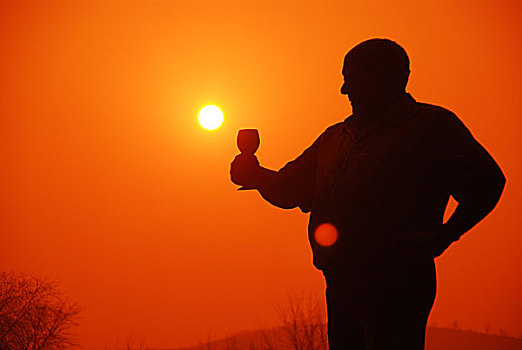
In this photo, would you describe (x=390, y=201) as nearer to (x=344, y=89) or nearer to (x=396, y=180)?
(x=396, y=180)

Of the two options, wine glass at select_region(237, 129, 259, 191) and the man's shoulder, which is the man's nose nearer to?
the man's shoulder

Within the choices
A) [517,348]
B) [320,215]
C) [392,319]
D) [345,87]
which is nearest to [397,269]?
[392,319]

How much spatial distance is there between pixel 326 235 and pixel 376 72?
1025 mm

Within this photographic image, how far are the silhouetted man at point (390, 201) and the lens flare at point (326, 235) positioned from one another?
2 centimetres

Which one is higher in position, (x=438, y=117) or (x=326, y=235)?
(x=438, y=117)

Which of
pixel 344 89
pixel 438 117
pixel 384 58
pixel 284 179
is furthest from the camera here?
pixel 284 179

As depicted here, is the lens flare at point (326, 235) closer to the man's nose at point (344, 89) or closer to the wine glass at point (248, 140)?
the man's nose at point (344, 89)

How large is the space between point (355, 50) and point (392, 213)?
3.44 ft

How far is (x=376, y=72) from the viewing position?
4.63 metres

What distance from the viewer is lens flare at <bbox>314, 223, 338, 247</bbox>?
181 inches

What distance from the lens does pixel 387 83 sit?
15.2ft

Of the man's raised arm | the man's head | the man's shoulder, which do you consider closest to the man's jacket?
the man's shoulder

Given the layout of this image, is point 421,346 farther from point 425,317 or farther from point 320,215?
point 320,215

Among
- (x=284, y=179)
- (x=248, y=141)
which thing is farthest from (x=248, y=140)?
(x=284, y=179)
